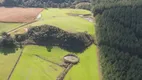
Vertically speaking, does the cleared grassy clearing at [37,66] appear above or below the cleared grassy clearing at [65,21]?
below

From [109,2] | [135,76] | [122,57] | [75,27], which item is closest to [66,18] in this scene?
[75,27]

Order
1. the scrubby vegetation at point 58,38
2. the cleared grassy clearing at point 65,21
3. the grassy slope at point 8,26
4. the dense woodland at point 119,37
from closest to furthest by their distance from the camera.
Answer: the dense woodland at point 119,37 < the scrubby vegetation at point 58,38 < the grassy slope at point 8,26 < the cleared grassy clearing at point 65,21

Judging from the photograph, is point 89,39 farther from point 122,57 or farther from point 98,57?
point 122,57

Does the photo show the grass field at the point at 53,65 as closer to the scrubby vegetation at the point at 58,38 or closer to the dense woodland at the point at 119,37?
the scrubby vegetation at the point at 58,38

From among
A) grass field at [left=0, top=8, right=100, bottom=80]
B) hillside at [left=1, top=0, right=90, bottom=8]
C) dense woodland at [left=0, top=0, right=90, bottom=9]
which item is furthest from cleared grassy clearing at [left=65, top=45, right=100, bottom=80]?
hillside at [left=1, top=0, right=90, bottom=8]

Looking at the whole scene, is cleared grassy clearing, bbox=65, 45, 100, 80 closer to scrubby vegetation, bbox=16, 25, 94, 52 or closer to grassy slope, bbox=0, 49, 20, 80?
scrubby vegetation, bbox=16, 25, 94, 52

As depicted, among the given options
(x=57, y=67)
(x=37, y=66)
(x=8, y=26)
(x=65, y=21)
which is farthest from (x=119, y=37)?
(x=8, y=26)

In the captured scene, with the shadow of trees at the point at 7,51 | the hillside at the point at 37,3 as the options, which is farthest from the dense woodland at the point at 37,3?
the shadow of trees at the point at 7,51
